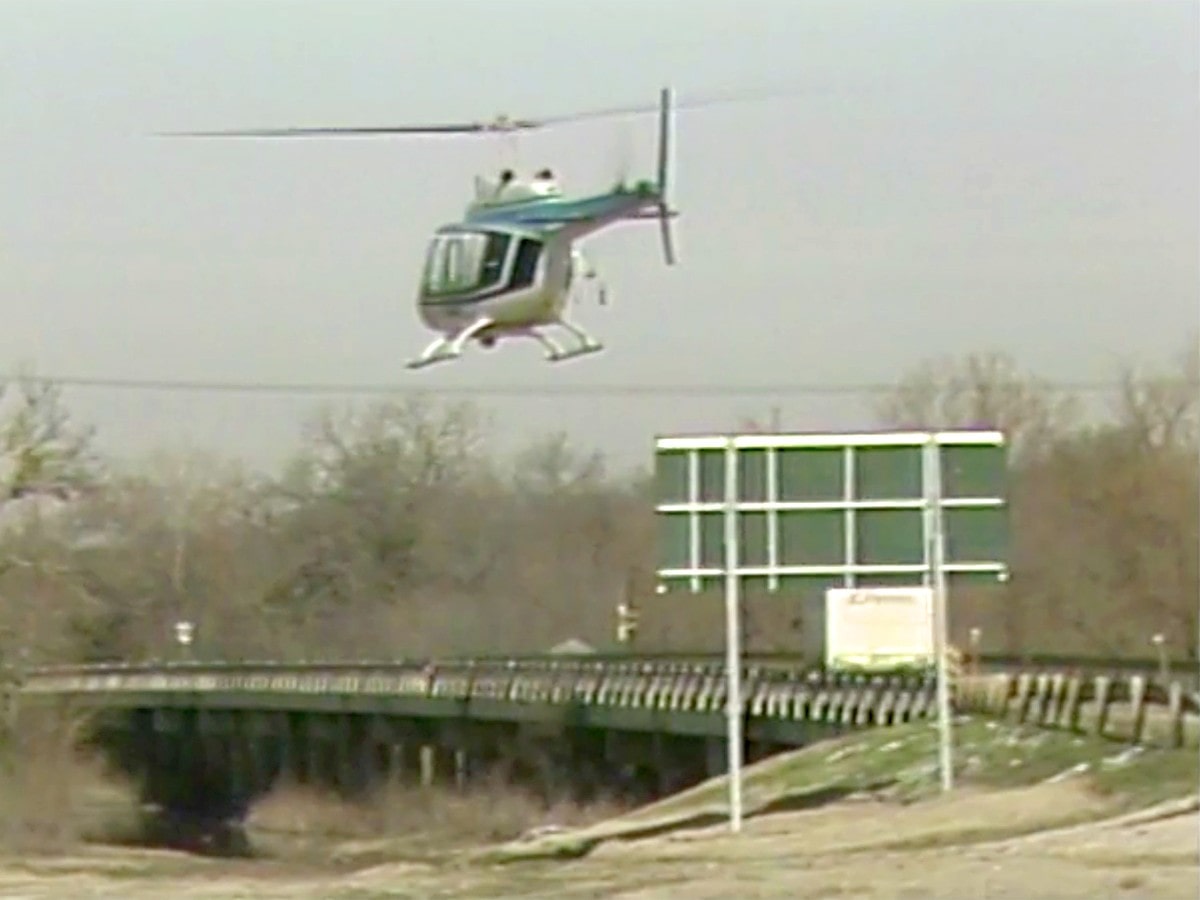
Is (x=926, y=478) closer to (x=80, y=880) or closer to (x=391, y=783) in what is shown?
(x=80, y=880)

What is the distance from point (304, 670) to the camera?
91.2m

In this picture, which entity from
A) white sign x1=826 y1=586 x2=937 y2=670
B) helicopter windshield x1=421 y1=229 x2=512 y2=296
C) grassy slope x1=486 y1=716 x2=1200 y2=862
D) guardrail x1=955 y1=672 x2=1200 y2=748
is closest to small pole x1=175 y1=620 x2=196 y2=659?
white sign x1=826 y1=586 x2=937 y2=670

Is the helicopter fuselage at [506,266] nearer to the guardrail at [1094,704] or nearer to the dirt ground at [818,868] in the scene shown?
the dirt ground at [818,868]

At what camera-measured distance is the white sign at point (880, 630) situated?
5594 cm

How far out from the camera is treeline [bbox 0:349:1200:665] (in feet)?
237

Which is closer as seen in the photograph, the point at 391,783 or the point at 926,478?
the point at 926,478

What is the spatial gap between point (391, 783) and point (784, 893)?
64.2m

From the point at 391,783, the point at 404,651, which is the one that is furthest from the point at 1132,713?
the point at 404,651

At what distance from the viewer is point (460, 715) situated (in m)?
86.0

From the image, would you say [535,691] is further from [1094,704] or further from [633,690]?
[1094,704]

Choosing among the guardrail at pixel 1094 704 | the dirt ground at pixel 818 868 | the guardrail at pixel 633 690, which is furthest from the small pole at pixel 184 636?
the dirt ground at pixel 818 868

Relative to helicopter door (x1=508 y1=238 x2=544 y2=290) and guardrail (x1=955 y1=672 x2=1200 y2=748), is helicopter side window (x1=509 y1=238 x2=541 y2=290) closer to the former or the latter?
helicopter door (x1=508 y1=238 x2=544 y2=290)

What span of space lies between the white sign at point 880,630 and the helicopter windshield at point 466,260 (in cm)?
2636

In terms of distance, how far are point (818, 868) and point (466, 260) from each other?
6.50 metres
